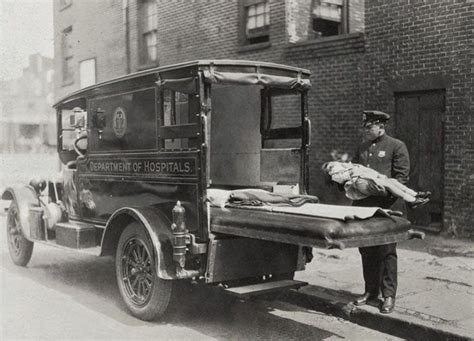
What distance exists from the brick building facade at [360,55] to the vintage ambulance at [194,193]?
354cm

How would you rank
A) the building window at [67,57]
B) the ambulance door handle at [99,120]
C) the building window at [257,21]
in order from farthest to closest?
the building window at [67,57]
the building window at [257,21]
the ambulance door handle at [99,120]

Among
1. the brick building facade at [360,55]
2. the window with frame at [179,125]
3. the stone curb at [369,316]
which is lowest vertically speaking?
the stone curb at [369,316]

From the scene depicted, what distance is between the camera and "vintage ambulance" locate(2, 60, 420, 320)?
4754 millimetres

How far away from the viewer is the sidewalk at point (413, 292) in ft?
16.1

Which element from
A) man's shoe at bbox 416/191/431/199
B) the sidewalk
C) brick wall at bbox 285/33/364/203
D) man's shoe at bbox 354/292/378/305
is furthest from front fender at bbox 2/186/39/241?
man's shoe at bbox 416/191/431/199

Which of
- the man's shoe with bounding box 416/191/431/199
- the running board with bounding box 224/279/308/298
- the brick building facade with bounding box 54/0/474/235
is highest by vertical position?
the brick building facade with bounding box 54/0/474/235

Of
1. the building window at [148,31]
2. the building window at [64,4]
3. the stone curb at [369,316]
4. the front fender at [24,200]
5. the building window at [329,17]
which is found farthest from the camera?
the building window at [64,4]

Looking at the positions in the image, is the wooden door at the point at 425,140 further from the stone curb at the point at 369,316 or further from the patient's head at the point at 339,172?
the patient's head at the point at 339,172

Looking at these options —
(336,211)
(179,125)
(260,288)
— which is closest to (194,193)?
(179,125)

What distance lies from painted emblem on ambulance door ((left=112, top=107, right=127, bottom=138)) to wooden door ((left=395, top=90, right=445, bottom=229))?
15.9 ft

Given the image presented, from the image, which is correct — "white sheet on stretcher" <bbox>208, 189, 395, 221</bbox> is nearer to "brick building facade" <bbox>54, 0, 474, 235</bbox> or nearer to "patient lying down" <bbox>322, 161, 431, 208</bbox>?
"patient lying down" <bbox>322, 161, 431, 208</bbox>

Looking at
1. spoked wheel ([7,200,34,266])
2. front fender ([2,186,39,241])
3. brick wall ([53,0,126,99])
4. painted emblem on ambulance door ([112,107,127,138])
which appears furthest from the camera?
brick wall ([53,0,126,99])

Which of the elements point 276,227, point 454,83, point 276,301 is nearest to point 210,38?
point 454,83

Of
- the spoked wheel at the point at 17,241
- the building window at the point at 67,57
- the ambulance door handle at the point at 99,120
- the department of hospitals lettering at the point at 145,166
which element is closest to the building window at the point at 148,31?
the building window at the point at 67,57
